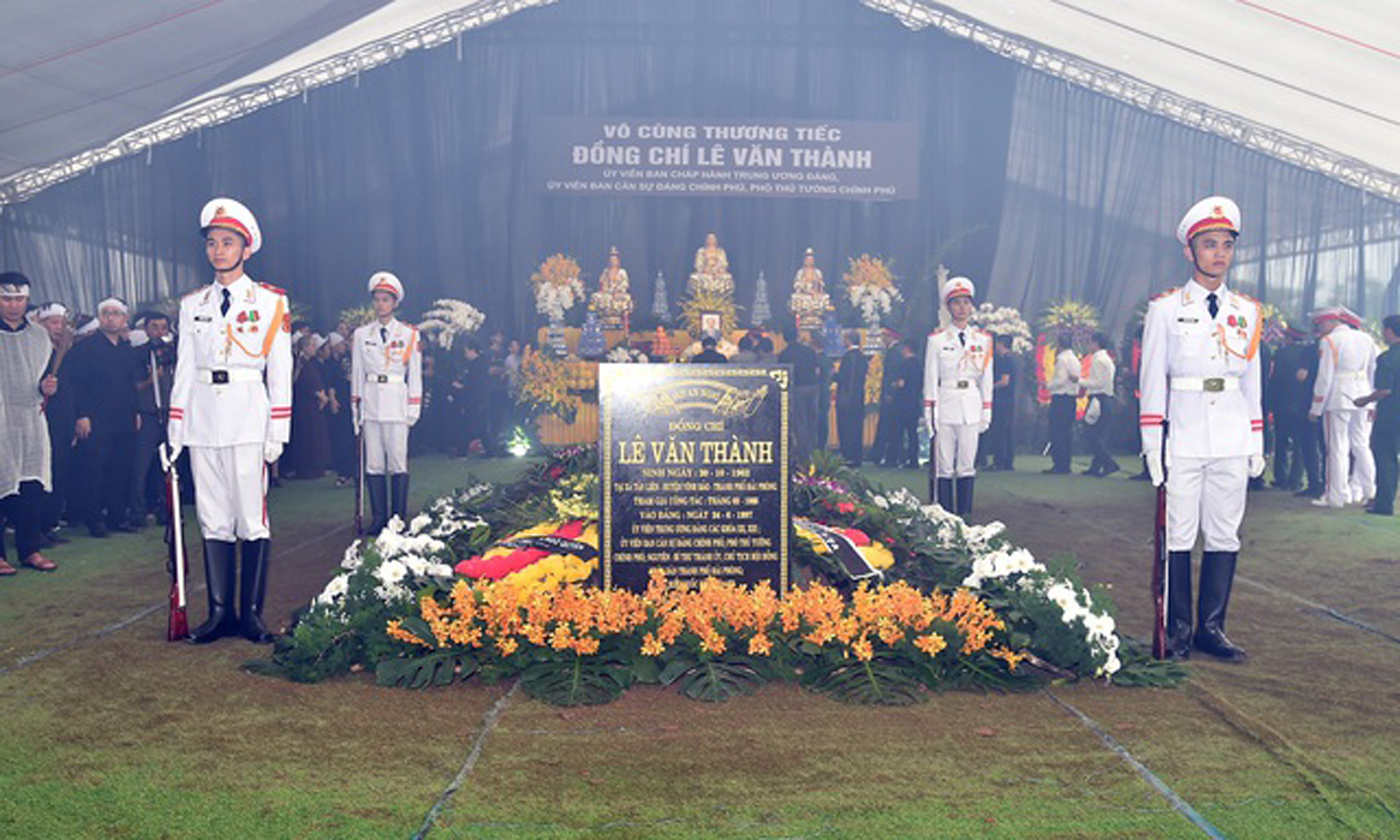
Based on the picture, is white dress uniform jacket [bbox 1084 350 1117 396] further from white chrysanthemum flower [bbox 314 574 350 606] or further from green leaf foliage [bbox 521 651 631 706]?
white chrysanthemum flower [bbox 314 574 350 606]

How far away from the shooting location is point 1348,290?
59.7ft

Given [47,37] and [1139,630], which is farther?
[47,37]

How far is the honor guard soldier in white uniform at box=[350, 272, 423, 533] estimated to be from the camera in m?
8.74

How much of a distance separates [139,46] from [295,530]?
5939 millimetres

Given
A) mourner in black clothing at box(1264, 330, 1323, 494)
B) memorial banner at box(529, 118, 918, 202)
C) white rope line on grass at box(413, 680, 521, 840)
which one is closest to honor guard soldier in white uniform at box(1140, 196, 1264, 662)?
white rope line on grass at box(413, 680, 521, 840)

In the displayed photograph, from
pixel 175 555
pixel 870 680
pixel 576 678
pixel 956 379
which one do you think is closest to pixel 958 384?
pixel 956 379

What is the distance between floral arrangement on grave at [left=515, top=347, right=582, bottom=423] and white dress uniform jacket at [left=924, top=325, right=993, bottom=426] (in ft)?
25.3

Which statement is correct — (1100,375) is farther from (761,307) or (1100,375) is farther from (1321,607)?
(1321,607)

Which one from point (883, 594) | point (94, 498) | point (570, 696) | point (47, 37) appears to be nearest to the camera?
point (570, 696)

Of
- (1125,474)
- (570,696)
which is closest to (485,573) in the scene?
(570,696)

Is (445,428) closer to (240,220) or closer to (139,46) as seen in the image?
(139,46)

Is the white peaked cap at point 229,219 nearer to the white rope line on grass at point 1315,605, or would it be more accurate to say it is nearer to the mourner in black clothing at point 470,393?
the white rope line on grass at point 1315,605

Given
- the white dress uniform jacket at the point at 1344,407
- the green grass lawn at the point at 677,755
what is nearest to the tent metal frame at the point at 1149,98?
the white dress uniform jacket at the point at 1344,407

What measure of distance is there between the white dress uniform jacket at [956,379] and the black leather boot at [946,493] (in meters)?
0.60
